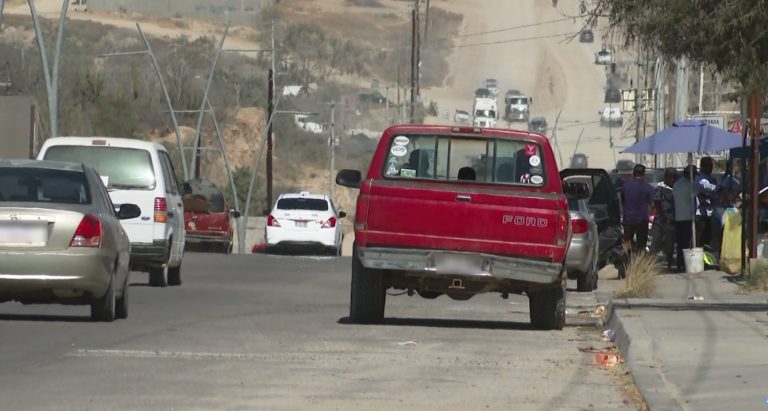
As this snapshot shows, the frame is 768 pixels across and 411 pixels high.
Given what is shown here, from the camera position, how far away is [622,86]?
370 ft

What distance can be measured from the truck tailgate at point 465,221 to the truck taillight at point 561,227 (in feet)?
0.10

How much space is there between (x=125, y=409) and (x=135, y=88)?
281ft

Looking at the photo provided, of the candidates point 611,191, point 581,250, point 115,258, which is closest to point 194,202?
point 611,191

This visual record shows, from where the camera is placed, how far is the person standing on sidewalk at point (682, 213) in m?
27.3

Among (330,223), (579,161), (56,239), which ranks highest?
(56,239)

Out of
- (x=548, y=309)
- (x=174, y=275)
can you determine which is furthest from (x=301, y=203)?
(x=548, y=309)

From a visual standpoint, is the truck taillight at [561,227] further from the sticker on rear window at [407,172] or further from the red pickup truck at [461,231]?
the sticker on rear window at [407,172]

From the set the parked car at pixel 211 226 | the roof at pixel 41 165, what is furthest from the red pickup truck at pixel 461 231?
the parked car at pixel 211 226

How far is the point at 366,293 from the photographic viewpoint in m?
16.4

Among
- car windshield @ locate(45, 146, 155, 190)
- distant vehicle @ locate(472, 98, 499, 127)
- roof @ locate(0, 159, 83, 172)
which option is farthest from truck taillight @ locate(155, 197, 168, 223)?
distant vehicle @ locate(472, 98, 499, 127)

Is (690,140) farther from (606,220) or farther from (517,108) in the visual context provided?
(517,108)

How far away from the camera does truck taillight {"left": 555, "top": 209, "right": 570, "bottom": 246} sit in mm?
15781

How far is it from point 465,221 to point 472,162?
2.78 ft

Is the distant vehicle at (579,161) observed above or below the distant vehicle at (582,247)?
below
